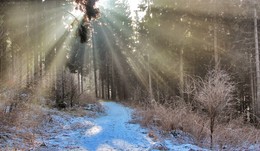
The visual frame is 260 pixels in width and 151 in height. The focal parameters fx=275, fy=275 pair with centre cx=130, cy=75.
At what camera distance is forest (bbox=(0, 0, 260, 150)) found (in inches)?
358

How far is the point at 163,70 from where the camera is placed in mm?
24531

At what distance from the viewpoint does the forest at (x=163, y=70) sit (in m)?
9.09

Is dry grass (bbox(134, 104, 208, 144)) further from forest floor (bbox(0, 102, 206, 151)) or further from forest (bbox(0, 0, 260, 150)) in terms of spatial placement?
forest floor (bbox(0, 102, 206, 151))

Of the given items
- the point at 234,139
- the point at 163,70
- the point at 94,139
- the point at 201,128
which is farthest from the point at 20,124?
the point at 163,70

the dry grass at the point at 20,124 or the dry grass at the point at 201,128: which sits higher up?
the dry grass at the point at 20,124

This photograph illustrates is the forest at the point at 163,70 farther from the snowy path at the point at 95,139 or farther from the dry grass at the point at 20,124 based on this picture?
the snowy path at the point at 95,139

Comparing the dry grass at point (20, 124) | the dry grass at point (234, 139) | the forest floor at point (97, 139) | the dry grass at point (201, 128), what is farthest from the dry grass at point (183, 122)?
the dry grass at point (20, 124)

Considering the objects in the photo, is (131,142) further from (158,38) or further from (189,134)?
(158,38)

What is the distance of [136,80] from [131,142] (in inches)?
1151

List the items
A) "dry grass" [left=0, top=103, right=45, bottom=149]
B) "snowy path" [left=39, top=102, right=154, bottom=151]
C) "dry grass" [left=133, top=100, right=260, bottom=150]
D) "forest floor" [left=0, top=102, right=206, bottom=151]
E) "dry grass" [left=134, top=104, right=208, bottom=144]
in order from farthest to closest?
"dry grass" [left=134, top=104, right=208, bottom=144] → "dry grass" [left=133, top=100, right=260, bottom=150] → "dry grass" [left=0, top=103, right=45, bottom=149] → "snowy path" [left=39, top=102, right=154, bottom=151] → "forest floor" [left=0, top=102, right=206, bottom=151]

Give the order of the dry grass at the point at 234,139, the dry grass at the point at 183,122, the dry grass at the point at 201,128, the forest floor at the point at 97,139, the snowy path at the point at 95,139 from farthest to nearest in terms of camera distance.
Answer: the dry grass at the point at 183,122
the dry grass at the point at 201,128
the dry grass at the point at 234,139
the snowy path at the point at 95,139
the forest floor at the point at 97,139

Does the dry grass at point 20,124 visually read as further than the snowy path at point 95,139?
Yes

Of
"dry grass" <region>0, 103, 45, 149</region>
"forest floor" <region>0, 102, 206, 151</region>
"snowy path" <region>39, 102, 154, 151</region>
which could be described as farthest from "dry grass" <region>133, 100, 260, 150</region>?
"dry grass" <region>0, 103, 45, 149</region>

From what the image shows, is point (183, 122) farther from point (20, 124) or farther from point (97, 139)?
point (20, 124)
